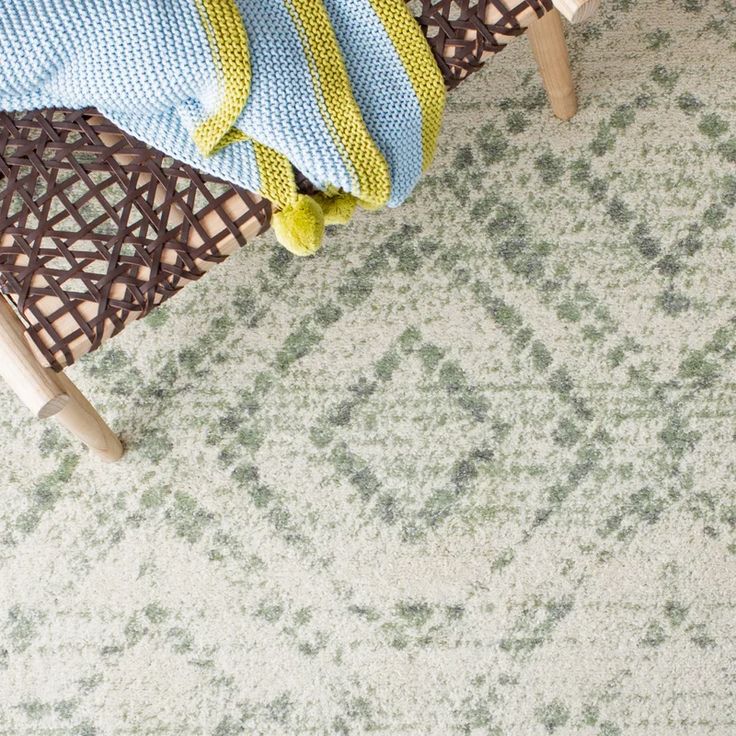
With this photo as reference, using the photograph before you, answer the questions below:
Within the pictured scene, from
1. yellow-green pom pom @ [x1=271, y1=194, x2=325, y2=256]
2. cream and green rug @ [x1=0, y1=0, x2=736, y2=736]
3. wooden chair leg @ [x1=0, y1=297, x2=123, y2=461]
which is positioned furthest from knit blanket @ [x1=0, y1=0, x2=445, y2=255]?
cream and green rug @ [x1=0, y1=0, x2=736, y2=736]

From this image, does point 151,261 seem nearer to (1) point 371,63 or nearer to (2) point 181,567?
(1) point 371,63

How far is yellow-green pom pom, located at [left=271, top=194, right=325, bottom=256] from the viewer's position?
0.76 m

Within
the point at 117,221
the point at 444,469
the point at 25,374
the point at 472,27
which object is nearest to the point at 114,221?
the point at 117,221

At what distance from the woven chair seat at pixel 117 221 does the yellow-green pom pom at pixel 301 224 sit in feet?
0.09

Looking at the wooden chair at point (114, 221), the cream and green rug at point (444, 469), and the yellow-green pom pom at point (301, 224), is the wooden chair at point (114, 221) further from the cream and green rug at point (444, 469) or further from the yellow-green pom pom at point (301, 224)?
the cream and green rug at point (444, 469)

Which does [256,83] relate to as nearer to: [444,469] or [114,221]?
[114,221]

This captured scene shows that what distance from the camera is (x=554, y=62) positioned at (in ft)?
3.36

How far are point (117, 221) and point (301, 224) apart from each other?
0.57 feet

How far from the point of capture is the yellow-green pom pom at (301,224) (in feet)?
2.48

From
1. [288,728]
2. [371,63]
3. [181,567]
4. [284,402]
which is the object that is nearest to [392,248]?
[284,402]

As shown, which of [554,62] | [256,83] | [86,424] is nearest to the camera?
[256,83]

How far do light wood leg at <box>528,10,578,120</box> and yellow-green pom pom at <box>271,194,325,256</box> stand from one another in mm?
374

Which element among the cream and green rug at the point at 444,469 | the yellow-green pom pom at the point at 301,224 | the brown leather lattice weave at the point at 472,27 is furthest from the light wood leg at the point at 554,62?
the yellow-green pom pom at the point at 301,224

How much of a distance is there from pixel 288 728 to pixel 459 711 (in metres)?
0.21
